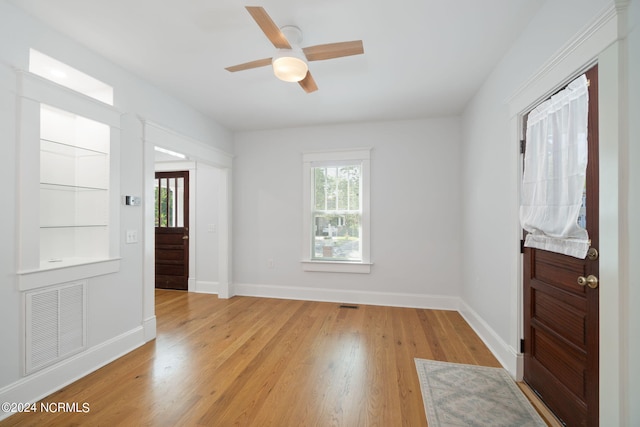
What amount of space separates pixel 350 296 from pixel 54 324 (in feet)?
10.8

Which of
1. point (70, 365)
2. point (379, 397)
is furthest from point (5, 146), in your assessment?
point (379, 397)

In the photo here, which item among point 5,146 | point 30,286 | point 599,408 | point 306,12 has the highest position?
point 306,12

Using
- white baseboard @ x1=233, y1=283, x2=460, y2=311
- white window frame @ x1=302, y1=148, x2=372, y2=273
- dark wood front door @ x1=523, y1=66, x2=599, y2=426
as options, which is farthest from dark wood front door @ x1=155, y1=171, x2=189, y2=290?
dark wood front door @ x1=523, y1=66, x2=599, y2=426

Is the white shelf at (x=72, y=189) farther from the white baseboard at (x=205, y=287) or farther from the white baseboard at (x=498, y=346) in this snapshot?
the white baseboard at (x=498, y=346)

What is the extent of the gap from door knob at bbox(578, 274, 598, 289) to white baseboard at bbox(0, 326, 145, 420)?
3.59m

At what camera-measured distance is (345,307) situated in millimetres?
4000

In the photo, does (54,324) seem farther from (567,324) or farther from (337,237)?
(567,324)

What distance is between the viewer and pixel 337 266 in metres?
4.25

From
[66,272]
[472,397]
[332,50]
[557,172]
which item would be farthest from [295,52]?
[472,397]

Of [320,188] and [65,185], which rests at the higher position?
[320,188]

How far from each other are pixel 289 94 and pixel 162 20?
1460mm

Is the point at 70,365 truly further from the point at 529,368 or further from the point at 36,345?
the point at 529,368

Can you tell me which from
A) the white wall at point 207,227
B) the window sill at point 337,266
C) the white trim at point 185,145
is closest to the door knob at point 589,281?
the window sill at point 337,266

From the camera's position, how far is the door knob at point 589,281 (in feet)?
4.65
